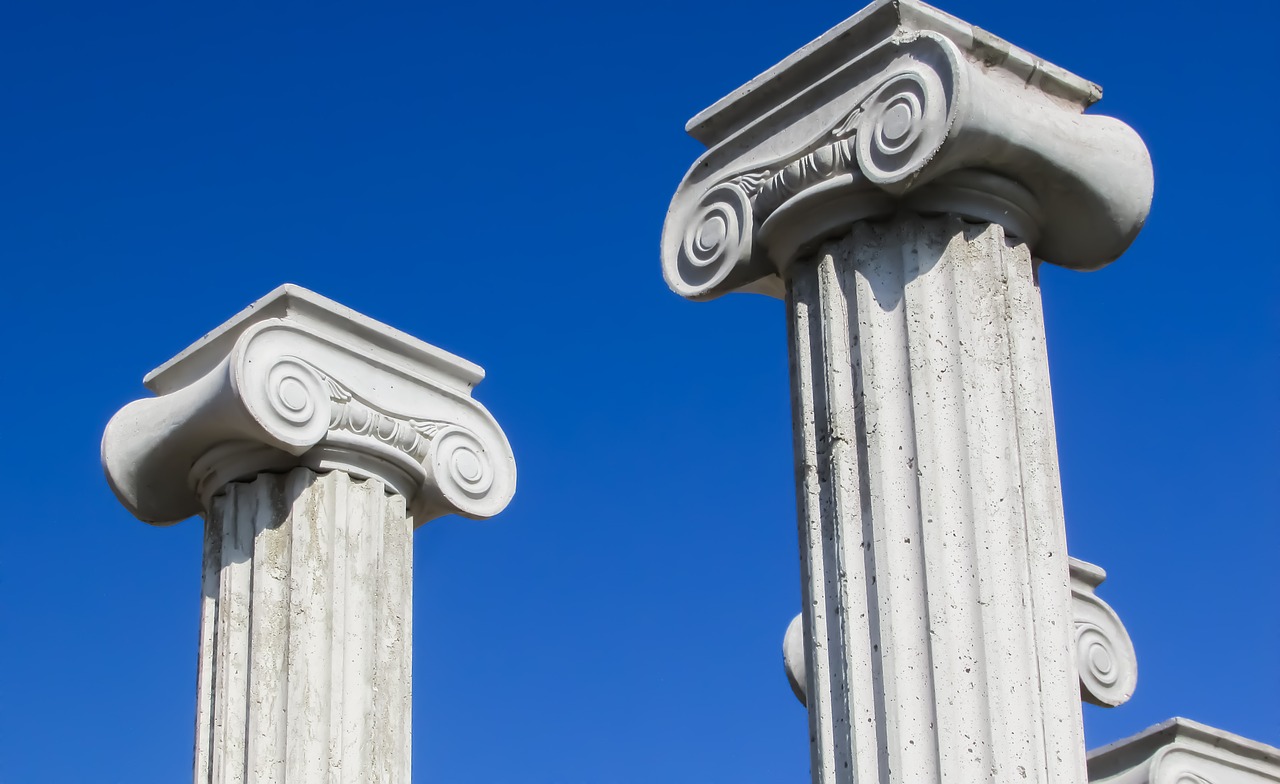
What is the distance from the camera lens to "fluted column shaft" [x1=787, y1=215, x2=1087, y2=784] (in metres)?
12.4

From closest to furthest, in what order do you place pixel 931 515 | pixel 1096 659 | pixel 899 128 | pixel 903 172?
pixel 931 515
pixel 903 172
pixel 899 128
pixel 1096 659

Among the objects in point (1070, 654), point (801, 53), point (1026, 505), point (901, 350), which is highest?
point (801, 53)

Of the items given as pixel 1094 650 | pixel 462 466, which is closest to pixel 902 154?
pixel 462 466

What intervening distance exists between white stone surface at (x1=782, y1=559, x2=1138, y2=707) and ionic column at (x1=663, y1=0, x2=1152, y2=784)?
897cm

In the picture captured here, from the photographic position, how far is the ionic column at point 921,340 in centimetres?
1252

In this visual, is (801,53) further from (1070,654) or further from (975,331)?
(1070,654)

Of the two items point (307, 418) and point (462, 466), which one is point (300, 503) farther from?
point (462, 466)

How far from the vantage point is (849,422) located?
1339 centimetres

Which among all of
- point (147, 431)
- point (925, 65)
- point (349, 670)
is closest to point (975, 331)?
point (925, 65)

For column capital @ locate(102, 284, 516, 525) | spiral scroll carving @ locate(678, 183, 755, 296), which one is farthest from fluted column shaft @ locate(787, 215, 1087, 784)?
column capital @ locate(102, 284, 516, 525)

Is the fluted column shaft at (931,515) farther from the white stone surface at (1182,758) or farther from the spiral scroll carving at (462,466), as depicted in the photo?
the white stone surface at (1182,758)

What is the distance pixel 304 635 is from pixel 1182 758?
11.4m

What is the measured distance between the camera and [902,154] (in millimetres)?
13539

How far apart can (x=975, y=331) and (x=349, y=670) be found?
24.2 ft
